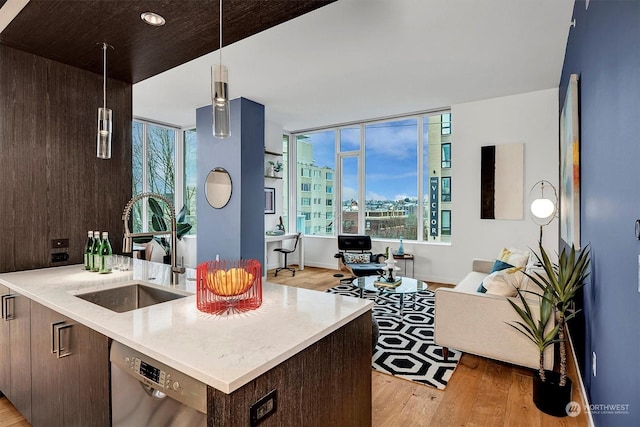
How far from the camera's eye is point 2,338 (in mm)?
1975

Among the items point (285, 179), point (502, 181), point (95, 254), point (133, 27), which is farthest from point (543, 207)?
point (285, 179)

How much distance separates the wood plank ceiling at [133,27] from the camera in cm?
180

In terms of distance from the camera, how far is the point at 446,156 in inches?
218

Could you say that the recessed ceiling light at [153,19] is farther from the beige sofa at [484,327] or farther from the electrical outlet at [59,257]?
the beige sofa at [484,327]

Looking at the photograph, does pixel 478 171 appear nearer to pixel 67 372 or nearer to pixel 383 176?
pixel 383 176

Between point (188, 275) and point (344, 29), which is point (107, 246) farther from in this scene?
point (344, 29)

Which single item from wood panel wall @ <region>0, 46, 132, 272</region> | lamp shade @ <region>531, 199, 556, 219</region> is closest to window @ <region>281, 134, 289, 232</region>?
wood panel wall @ <region>0, 46, 132, 272</region>

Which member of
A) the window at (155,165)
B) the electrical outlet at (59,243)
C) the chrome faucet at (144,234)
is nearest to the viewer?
the chrome faucet at (144,234)

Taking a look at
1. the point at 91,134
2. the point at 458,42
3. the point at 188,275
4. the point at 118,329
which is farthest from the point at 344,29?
the point at 118,329

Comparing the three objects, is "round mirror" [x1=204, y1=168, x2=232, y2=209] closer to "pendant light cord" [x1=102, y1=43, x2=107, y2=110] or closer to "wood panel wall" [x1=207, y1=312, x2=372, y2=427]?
"pendant light cord" [x1=102, y1=43, x2=107, y2=110]

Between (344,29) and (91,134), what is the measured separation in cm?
223

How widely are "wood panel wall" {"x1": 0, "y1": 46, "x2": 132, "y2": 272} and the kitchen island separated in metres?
0.67

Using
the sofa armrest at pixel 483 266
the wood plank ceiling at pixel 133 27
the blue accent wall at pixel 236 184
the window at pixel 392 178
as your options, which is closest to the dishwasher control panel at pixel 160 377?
the wood plank ceiling at pixel 133 27

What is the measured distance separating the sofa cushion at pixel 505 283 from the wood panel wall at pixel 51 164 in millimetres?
2859
